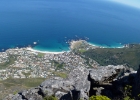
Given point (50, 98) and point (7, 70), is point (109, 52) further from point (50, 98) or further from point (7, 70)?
point (50, 98)

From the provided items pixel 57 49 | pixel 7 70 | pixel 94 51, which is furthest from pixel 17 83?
pixel 94 51

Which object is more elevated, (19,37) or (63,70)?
(19,37)

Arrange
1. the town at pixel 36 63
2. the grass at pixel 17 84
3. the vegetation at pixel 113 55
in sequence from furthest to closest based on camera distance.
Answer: the vegetation at pixel 113 55 → the town at pixel 36 63 → the grass at pixel 17 84

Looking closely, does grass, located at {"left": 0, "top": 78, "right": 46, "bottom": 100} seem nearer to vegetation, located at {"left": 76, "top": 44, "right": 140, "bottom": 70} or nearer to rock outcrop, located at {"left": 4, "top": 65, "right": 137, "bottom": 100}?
vegetation, located at {"left": 76, "top": 44, "right": 140, "bottom": 70}

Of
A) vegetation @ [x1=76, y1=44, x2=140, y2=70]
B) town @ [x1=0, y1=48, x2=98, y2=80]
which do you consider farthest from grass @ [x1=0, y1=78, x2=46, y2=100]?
vegetation @ [x1=76, y1=44, x2=140, y2=70]

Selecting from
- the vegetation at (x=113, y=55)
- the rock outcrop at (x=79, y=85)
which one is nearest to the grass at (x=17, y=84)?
the vegetation at (x=113, y=55)

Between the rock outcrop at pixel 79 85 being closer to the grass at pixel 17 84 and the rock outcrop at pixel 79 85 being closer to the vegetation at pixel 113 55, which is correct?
the grass at pixel 17 84
